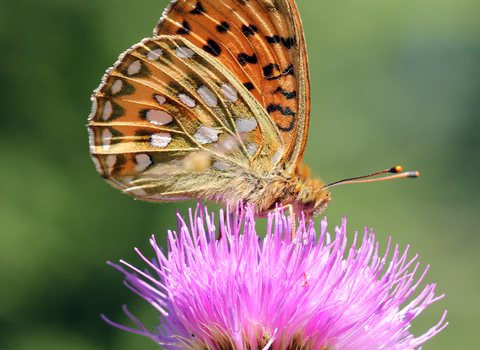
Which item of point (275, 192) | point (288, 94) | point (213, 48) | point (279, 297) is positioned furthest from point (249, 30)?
point (279, 297)

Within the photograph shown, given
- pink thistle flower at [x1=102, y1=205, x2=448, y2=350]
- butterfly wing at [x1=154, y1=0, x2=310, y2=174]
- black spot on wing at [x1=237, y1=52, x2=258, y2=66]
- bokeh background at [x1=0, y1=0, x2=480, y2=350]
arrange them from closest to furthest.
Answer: pink thistle flower at [x1=102, y1=205, x2=448, y2=350] < butterfly wing at [x1=154, y1=0, x2=310, y2=174] < black spot on wing at [x1=237, y1=52, x2=258, y2=66] < bokeh background at [x1=0, y1=0, x2=480, y2=350]

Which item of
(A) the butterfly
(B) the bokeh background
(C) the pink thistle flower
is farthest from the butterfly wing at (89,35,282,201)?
(B) the bokeh background

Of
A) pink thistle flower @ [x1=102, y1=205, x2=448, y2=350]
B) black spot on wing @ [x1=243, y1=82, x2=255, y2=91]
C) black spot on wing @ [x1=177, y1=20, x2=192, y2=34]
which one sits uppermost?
black spot on wing @ [x1=177, y1=20, x2=192, y2=34]

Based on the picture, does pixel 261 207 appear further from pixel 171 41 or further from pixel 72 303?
pixel 72 303

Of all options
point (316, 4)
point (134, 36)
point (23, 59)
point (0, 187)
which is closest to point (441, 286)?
point (316, 4)

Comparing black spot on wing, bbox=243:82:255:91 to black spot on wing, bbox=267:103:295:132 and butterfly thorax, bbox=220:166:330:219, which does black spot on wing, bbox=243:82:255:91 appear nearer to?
black spot on wing, bbox=267:103:295:132

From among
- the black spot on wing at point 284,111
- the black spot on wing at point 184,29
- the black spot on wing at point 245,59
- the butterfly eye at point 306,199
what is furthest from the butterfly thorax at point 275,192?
the black spot on wing at point 184,29

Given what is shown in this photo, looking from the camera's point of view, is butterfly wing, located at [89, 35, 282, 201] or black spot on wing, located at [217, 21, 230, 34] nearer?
butterfly wing, located at [89, 35, 282, 201]
